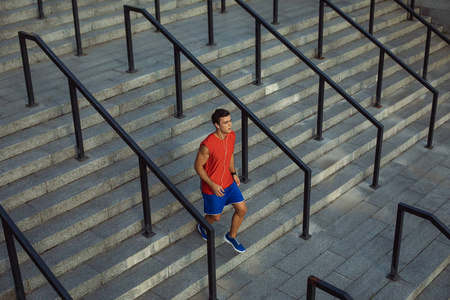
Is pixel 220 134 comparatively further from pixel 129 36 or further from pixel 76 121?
pixel 129 36

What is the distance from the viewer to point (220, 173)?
578 cm

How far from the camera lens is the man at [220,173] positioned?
18.6ft

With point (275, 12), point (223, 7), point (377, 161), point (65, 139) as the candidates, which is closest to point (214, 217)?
point (65, 139)

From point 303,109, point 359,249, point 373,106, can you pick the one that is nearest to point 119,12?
point 303,109

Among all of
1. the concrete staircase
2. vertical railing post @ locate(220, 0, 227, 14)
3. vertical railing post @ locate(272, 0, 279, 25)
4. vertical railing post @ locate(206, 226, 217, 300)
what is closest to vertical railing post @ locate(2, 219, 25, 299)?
the concrete staircase

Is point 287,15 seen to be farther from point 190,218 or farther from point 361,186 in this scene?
point 190,218

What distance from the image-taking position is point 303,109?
8.20 metres

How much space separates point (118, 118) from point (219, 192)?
6.56ft

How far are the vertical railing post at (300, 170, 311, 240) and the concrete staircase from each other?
212mm

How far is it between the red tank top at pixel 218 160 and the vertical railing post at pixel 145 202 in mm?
545

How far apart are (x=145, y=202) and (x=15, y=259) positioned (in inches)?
54.6

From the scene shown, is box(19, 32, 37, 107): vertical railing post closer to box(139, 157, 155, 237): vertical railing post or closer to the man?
box(139, 157, 155, 237): vertical railing post

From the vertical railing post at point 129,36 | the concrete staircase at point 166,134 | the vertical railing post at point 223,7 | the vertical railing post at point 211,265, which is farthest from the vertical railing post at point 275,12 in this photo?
the vertical railing post at point 211,265

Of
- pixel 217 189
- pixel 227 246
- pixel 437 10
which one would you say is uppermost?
pixel 217 189
